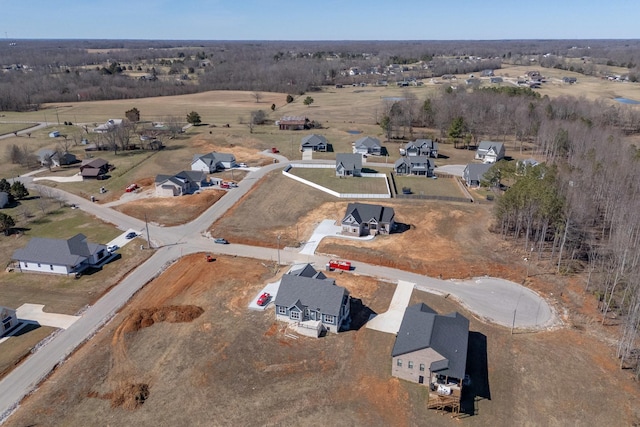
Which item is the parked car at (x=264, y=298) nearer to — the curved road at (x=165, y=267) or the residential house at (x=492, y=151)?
the curved road at (x=165, y=267)

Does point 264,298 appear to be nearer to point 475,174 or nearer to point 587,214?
point 587,214

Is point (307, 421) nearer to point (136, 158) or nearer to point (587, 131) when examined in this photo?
point (136, 158)

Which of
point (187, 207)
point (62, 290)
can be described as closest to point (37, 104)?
point (187, 207)

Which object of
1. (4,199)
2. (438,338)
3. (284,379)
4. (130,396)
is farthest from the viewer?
(4,199)

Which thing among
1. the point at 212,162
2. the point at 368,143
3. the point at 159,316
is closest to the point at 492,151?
the point at 368,143

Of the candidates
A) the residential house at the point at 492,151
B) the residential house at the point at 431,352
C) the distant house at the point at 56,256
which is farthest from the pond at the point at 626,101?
the distant house at the point at 56,256
